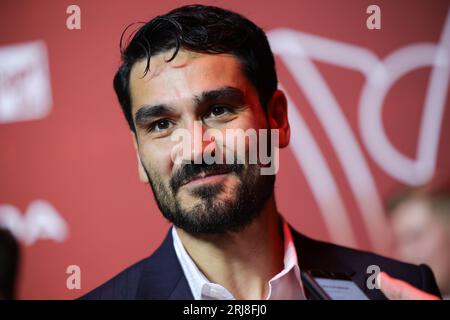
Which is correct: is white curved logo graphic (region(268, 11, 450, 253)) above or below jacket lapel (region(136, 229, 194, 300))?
above

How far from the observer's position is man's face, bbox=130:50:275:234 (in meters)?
1.66

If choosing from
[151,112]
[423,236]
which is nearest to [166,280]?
[151,112]

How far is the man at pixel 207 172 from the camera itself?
5.46 ft

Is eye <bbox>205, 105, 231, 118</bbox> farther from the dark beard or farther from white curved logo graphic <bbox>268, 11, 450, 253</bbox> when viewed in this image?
white curved logo graphic <bbox>268, 11, 450, 253</bbox>

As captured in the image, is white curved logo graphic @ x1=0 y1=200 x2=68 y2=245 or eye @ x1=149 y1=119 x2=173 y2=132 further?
white curved logo graphic @ x1=0 y1=200 x2=68 y2=245

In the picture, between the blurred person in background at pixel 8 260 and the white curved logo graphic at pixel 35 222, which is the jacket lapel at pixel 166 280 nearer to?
the white curved logo graphic at pixel 35 222

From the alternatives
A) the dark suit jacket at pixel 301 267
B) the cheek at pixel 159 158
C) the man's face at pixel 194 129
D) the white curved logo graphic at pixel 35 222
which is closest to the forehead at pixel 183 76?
the man's face at pixel 194 129

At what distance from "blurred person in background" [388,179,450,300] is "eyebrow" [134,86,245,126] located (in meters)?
0.62

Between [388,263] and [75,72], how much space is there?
1068 millimetres

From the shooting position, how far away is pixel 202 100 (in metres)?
1.67

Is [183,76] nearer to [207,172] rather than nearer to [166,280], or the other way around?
[207,172]

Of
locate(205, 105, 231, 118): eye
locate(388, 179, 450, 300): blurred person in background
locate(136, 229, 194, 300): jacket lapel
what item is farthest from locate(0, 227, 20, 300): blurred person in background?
locate(388, 179, 450, 300): blurred person in background

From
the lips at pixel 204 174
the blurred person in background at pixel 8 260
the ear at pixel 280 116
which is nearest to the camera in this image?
the lips at pixel 204 174

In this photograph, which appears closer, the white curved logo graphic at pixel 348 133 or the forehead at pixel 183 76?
the forehead at pixel 183 76
